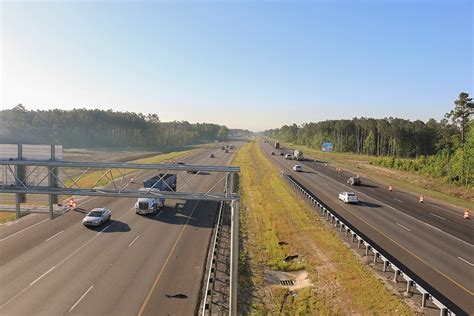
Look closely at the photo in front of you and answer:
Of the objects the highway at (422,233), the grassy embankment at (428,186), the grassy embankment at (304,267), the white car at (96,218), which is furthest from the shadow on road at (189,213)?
the grassy embankment at (428,186)

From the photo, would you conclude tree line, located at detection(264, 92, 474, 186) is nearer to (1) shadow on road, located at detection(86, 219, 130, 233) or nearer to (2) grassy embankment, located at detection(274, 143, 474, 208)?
(2) grassy embankment, located at detection(274, 143, 474, 208)

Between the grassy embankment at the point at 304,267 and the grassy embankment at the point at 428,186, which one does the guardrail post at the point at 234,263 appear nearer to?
the grassy embankment at the point at 304,267

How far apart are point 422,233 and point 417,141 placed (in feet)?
401

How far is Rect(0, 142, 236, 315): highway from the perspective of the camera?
17.2 meters

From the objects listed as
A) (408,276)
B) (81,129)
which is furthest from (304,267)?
(81,129)

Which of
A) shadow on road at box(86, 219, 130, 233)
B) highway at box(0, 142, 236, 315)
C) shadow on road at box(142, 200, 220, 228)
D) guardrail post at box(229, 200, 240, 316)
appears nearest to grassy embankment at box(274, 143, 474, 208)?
shadow on road at box(142, 200, 220, 228)

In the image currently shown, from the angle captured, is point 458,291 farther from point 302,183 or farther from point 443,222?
point 302,183

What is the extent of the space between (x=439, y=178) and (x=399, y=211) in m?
35.3

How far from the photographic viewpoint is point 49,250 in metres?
24.4

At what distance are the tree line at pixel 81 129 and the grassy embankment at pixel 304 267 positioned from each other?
427ft

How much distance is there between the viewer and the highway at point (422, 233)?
20250 millimetres

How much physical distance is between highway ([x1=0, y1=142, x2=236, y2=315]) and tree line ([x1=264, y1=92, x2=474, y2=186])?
5408cm

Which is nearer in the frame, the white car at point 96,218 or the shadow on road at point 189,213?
the white car at point 96,218

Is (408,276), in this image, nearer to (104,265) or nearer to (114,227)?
(104,265)
